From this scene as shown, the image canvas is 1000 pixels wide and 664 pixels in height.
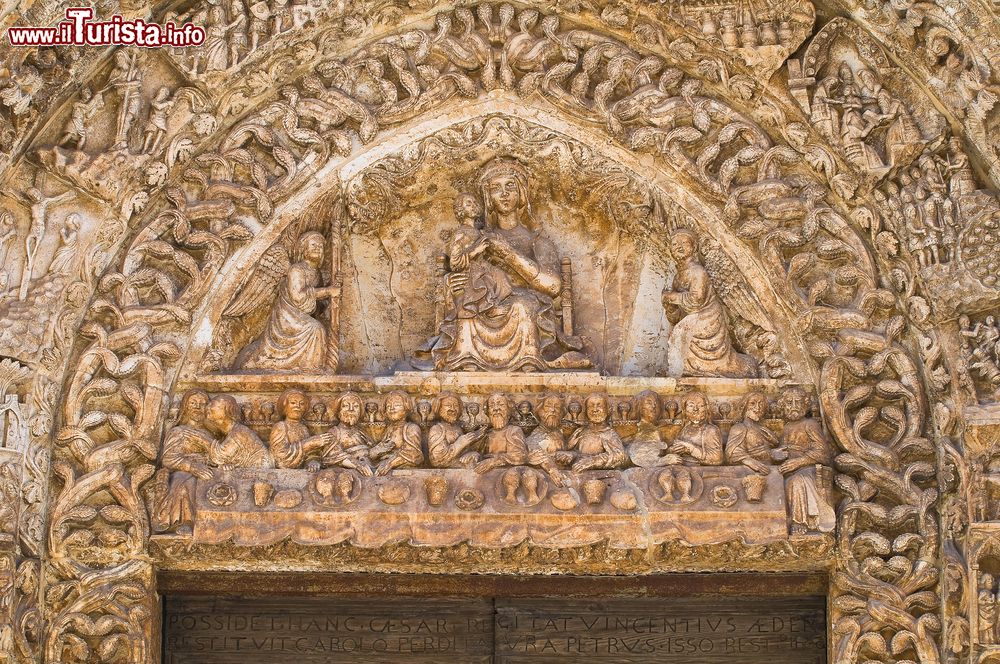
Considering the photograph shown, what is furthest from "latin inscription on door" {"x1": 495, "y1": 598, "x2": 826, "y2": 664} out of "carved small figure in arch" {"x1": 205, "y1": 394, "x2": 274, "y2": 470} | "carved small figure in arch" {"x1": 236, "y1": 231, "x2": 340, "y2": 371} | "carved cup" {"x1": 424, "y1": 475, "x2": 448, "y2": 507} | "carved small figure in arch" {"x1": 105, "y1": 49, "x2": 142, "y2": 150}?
"carved small figure in arch" {"x1": 105, "y1": 49, "x2": 142, "y2": 150}

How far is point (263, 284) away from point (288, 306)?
0.17 metres

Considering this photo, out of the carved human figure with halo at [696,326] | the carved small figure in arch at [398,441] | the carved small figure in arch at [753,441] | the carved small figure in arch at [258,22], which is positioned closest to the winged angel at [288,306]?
the carved small figure in arch at [398,441]

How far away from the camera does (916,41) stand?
6691mm

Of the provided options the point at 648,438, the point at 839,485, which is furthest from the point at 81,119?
→ the point at 839,485

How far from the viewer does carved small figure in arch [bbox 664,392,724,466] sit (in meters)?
6.73

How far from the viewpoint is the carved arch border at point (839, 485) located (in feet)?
21.2

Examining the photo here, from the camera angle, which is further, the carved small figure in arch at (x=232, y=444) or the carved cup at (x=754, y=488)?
the carved small figure in arch at (x=232, y=444)

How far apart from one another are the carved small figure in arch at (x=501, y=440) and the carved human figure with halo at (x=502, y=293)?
8.0 inches

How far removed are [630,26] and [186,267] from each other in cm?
253

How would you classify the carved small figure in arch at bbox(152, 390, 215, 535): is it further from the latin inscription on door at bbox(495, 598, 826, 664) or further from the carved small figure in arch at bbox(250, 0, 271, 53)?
the carved small figure in arch at bbox(250, 0, 271, 53)

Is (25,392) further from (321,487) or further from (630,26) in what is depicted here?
(630,26)

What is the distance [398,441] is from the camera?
6.78 metres

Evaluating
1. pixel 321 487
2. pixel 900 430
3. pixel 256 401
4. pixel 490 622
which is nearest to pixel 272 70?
pixel 256 401

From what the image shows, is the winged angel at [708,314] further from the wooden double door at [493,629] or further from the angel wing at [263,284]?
the angel wing at [263,284]
